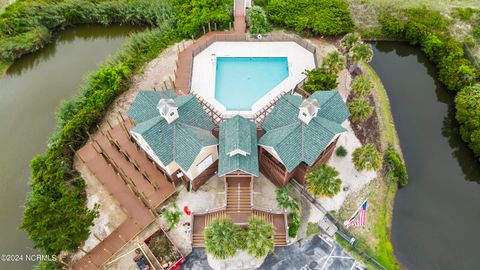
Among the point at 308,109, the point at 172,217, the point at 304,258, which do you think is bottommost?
the point at 304,258

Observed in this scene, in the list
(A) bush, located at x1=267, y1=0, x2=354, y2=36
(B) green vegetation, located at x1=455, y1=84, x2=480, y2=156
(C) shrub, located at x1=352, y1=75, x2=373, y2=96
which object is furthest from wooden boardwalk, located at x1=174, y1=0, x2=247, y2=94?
(B) green vegetation, located at x1=455, y1=84, x2=480, y2=156

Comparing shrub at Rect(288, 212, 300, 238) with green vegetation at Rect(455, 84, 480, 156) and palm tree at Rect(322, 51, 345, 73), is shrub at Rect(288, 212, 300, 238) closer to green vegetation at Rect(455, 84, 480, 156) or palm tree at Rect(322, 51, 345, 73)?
palm tree at Rect(322, 51, 345, 73)

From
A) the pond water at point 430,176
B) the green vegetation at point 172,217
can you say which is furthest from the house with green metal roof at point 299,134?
the pond water at point 430,176

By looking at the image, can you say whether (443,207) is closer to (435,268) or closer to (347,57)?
(435,268)

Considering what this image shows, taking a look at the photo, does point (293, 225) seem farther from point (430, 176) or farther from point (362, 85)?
point (362, 85)

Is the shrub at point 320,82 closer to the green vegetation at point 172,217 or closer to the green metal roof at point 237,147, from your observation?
the green metal roof at point 237,147

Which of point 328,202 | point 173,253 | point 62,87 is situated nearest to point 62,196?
point 173,253

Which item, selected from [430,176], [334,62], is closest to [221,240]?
[334,62]
